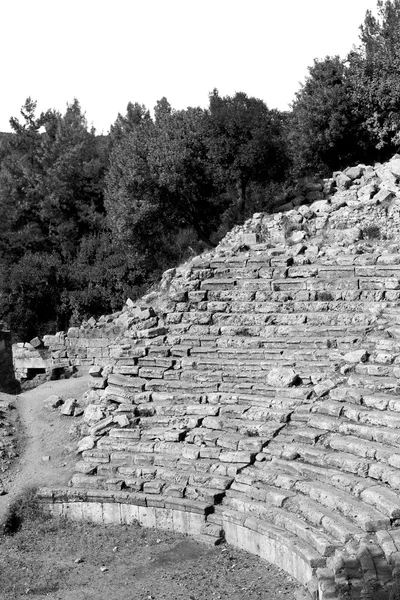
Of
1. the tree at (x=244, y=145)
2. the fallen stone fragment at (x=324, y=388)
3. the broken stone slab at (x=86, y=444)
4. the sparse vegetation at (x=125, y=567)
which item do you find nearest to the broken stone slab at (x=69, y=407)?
the broken stone slab at (x=86, y=444)

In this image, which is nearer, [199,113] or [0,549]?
[0,549]

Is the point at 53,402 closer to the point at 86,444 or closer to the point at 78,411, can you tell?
A: the point at 78,411

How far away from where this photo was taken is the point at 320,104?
27953 millimetres

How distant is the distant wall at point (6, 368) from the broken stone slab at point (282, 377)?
955 cm

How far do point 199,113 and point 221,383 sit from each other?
1852 cm

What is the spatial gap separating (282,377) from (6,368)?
33.9 ft

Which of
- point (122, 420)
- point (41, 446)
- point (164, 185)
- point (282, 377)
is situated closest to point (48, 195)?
point (164, 185)

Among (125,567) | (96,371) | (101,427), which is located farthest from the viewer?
(96,371)

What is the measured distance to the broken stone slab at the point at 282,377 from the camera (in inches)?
566

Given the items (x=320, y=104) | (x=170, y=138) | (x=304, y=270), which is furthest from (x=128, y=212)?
(x=304, y=270)

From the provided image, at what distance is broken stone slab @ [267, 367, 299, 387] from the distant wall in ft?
31.3

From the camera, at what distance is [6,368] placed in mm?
22281

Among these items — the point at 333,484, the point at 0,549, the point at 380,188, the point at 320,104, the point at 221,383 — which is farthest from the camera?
the point at 320,104

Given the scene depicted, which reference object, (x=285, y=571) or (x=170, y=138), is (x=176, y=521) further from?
(x=170, y=138)
